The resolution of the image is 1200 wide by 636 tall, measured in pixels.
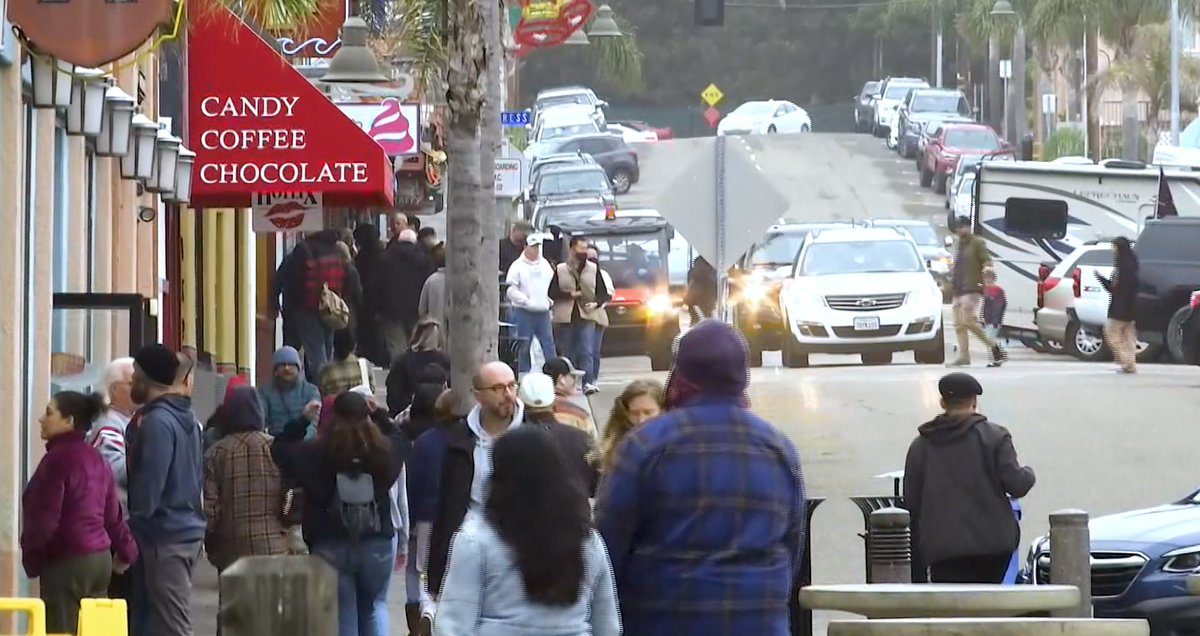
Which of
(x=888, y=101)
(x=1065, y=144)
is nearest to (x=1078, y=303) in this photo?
(x=1065, y=144)

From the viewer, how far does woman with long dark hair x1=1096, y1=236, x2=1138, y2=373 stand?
2583 cm

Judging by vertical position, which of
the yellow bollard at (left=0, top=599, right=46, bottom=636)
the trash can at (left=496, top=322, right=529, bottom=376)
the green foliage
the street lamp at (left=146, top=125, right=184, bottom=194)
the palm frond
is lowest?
the yellow bollard at (left=0, top=599, right=46, bottom=636)

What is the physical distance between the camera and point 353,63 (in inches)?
772

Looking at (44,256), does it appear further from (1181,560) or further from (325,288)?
(325,288)

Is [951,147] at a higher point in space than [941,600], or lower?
higher

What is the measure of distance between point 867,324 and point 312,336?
8.48 m

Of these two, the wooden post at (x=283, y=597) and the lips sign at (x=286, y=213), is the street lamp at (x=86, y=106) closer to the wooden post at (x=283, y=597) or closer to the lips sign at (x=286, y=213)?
the lips sign at (x=286, y=213)

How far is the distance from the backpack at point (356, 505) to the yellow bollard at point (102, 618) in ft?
9.06

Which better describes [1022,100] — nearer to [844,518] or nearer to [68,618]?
[844,518]

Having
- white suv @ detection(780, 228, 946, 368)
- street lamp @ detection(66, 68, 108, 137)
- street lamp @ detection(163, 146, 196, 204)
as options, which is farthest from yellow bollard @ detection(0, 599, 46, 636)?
white suv @ detection(780, 228, 946, 368)

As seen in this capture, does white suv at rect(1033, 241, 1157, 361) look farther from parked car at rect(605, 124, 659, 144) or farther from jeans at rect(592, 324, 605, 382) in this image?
parked car at rect(605, 124, 659, 144)

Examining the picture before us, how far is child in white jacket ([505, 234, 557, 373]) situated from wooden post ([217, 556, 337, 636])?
62.7 feet

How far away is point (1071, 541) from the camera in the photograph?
11531 millimetres

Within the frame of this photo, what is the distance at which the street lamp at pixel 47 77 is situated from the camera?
13953mm
